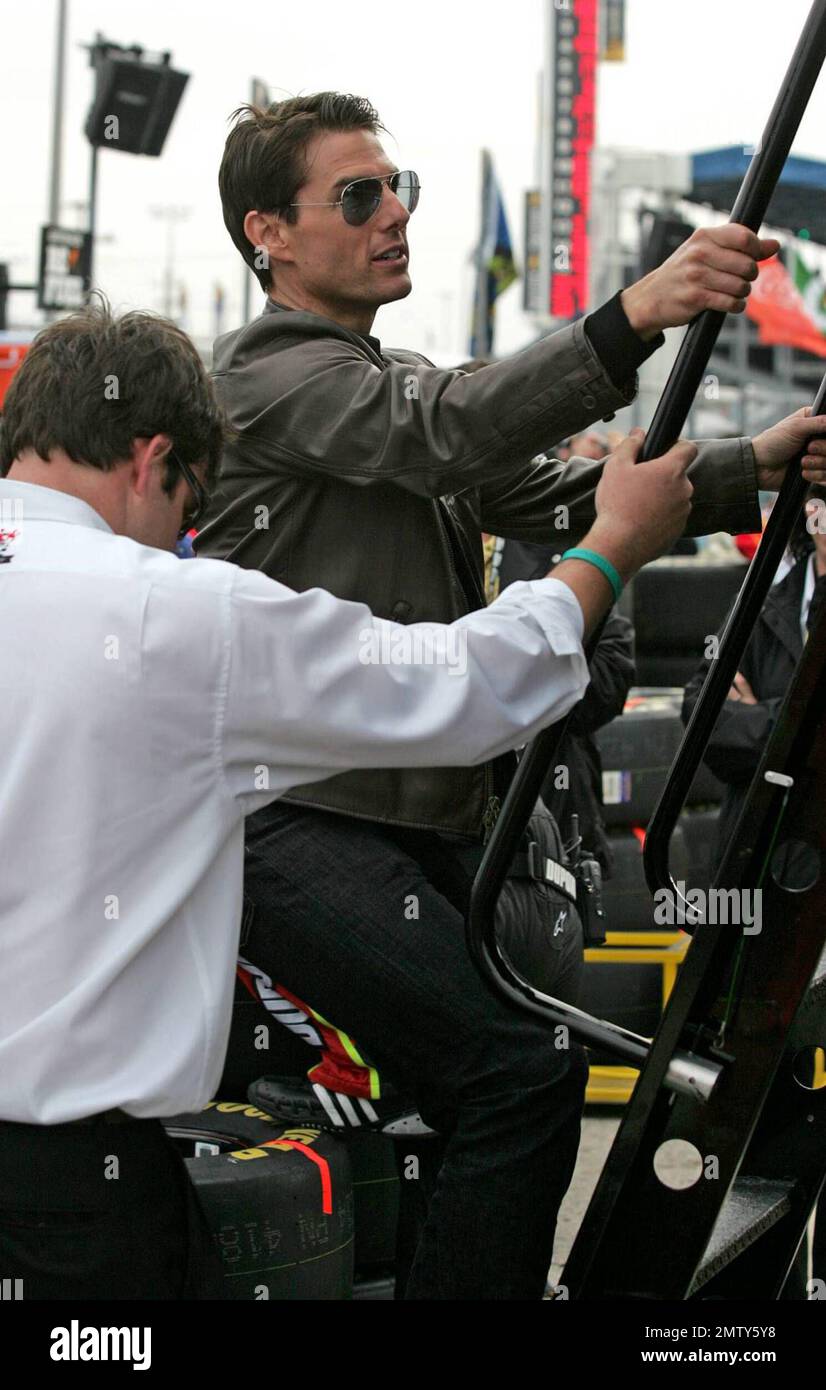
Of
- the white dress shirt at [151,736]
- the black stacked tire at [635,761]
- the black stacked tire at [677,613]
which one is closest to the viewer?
the white dress shirt at [151,736]

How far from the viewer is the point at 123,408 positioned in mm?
2133

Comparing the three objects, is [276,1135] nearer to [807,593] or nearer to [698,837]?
[807,593]

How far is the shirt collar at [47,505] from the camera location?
81.7 inches

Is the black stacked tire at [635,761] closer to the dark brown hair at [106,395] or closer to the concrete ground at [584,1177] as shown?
the concrete ground at [584,1177]

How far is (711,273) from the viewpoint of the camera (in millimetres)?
2158

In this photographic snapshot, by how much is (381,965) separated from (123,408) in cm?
84

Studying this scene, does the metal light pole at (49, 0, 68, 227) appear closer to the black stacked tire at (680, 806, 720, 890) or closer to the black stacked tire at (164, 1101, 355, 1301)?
the black stacked tire at (680, 806, 720, 890)

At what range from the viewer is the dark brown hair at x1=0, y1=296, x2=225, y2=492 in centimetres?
212

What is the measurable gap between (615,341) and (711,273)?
16 centimetres

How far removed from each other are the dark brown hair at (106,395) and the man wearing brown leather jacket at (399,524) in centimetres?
30

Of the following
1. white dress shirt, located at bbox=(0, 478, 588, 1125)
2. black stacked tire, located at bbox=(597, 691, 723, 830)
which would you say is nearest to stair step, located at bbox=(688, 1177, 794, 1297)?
white dress shirt, located at bbox=(0, 478, 588, 1125)

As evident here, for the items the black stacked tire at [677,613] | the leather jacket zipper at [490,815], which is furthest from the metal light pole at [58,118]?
the leather jacket zipper at [490,815]

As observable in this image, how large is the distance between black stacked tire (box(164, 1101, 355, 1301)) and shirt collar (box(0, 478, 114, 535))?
918 millimetres
